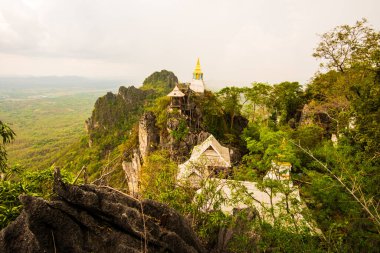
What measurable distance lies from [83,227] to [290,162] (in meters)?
8.06

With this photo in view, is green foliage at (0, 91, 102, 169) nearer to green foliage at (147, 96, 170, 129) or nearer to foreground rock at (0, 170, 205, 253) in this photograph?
green foliage at (147, 96, 170, 129)

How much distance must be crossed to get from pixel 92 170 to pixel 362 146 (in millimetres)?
41954

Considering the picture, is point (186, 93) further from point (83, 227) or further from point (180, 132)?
point (83, 227)

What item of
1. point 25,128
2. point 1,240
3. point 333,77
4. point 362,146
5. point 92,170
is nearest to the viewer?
point 1,240

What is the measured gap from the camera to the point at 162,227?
19.0 feet

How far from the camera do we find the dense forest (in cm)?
720

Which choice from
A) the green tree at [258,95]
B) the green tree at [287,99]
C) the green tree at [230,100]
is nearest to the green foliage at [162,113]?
the green tree at [230,100]

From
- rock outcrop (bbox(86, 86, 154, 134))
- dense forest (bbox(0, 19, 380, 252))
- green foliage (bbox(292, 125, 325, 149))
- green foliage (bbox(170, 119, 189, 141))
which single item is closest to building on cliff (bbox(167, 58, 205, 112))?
dense forest (bbox(0, 19, 380, 252))

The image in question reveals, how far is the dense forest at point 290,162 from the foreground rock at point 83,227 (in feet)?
2.32

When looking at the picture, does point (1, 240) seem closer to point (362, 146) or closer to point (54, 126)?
point (362, 146)

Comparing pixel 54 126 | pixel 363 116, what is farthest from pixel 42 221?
pixel 54 126

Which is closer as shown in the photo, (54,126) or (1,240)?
(1,240)

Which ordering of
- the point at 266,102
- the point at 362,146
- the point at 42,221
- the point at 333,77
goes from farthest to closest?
1. the point at 266,102
2. the point at 333,77
3. the point at 362,146
4. the point at 42,221

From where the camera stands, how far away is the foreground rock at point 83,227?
4.56 meters
